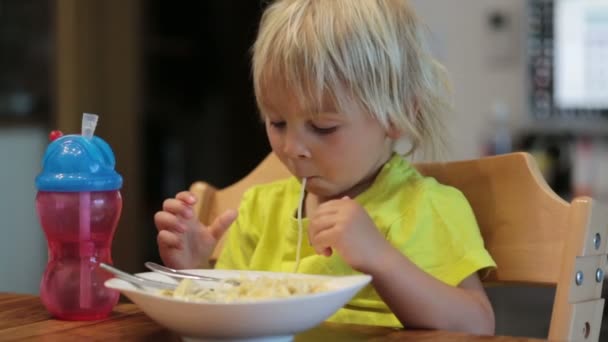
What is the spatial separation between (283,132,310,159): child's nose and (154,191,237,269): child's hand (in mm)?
115

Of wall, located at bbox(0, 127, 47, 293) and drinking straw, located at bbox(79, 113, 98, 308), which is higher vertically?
drinking straw, located at bbox(79, 113, 98, 308)

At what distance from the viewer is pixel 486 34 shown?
10.5 feet

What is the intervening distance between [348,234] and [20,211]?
2.90 m

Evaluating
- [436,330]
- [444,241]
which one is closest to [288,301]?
[436,330]

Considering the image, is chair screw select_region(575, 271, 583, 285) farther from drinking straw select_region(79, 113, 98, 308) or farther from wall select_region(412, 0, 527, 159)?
wall select_region(412, 0, 527, 159)

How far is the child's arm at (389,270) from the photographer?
0.98 metres

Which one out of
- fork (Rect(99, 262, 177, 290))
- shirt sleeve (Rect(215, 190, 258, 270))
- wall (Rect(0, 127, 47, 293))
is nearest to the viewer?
fork (Rect(99, 262, 177, 290))

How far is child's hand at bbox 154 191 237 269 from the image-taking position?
1159 millimetres

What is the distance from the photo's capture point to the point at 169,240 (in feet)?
3.86

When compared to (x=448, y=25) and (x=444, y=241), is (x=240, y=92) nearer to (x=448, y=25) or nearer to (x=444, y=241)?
(x=448, y=25)

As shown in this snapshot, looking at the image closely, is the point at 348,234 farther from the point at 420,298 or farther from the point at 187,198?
the point at 187,198

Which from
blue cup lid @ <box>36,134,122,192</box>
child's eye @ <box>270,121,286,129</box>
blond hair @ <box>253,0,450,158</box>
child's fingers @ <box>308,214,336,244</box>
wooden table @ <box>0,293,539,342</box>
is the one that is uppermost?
blond hair @ <box>253,0,450,158</box>

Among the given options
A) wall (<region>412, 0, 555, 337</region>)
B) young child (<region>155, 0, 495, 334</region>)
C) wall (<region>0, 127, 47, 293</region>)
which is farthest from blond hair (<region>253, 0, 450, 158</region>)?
wall (<region>0, 127, 47, 293</region>)

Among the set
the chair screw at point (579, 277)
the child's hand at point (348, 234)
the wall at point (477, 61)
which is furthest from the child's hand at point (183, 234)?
the wall at point (477, 61)
